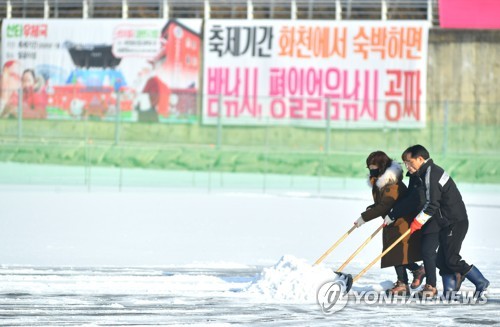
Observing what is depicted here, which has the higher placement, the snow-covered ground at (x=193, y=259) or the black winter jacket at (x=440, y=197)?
the black winter jacket at (x=440, y=197)

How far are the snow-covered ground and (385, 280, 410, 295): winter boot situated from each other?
342 millimetres

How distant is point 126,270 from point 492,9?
23783mm

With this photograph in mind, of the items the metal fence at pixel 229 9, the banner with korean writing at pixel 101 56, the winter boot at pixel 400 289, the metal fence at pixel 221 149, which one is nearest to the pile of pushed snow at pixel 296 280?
the winter boot at pixel 400 289

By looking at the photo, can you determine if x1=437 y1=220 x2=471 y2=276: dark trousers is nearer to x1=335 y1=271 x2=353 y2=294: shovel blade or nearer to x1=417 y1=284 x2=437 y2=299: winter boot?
x1=417 y1=284 x2=437 y2=299: winter boot

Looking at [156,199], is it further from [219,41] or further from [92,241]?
[219,41]

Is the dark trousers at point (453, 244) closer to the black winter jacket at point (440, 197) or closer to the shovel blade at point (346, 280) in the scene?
the black winter jacket at point (440, 197)

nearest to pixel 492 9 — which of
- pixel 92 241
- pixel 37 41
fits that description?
pixel 37 41

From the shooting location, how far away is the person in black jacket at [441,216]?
10258 millimetres

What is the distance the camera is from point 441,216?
10.3m

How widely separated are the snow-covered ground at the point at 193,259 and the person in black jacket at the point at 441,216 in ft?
1.33

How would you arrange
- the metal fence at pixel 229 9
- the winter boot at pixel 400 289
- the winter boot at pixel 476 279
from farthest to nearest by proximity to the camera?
the metal fence at pixel 229 9, the winter boot at pixel 400 289, the winter boot at pixel 476 279

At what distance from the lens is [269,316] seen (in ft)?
31.2

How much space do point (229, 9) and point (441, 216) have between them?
87.8ft
